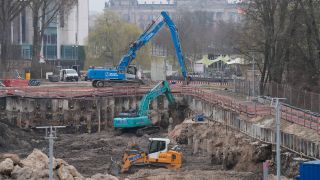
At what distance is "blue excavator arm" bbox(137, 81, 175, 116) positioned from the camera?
5962cm

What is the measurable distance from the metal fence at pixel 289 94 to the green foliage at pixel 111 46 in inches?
2123

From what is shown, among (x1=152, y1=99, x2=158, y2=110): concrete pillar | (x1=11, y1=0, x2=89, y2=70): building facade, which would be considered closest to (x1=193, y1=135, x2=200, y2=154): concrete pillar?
(x1=152, y1=99, x2=158, y2=110): concrete pillar

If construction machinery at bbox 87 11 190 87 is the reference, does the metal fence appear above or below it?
below

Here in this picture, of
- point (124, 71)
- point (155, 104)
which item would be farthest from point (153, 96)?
point (124, 71)

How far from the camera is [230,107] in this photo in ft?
172

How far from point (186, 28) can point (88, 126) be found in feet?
289

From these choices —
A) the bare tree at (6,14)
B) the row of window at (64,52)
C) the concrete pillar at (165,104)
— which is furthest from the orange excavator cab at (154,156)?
the row of window at (64,52)

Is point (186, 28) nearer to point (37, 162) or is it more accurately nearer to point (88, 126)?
point (88, 126)

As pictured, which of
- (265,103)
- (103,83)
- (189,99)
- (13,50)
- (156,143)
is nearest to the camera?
(156,143)

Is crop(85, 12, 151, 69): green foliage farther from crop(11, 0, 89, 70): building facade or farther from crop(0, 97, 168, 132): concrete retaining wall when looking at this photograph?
crop(0, 97, 168, 132): concrete retaining wall

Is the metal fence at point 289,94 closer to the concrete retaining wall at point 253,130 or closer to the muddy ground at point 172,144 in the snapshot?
the concrete retaining wall at point 253,130

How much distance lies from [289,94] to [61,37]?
83.1 metres

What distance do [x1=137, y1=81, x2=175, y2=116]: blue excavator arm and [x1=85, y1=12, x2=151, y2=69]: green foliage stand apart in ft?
187

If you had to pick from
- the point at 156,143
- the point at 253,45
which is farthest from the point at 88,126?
the point at 156,143
